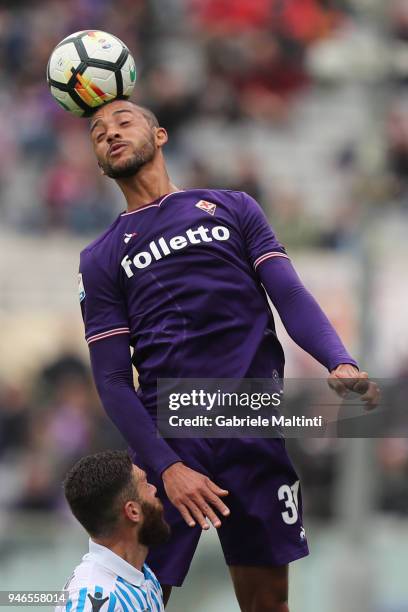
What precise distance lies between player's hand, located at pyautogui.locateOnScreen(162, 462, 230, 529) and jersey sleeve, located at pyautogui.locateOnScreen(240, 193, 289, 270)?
810 millimetres

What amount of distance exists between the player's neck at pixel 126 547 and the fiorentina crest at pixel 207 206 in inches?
47.7

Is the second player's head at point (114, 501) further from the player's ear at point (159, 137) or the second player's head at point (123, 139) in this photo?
the player's ear at point (159, 137)

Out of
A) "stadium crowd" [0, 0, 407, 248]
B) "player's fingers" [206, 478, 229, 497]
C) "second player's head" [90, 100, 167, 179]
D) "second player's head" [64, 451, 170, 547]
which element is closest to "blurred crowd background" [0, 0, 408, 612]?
"stadium crowd" [0, 0, 407, 248]

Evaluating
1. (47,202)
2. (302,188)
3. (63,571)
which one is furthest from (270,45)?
(63,571)

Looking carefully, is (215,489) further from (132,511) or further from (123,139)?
(123,139)

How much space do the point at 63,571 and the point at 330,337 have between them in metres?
4.84

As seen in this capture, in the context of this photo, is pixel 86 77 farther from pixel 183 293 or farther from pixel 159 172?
pixel 183 293

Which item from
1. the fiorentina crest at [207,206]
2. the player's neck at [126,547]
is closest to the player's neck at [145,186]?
the fiorentina crest at [207,206]

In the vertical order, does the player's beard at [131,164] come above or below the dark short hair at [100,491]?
above

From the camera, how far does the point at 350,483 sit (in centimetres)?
995

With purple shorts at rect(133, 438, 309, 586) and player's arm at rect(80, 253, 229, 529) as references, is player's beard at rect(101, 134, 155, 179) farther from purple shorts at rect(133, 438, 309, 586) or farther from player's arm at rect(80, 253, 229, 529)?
purple shorts at rect(133, 438, 309, 586)

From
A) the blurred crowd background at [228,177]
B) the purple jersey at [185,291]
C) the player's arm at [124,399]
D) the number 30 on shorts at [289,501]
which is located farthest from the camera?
the blurred crowd background at [228,177]

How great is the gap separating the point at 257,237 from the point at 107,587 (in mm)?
1376

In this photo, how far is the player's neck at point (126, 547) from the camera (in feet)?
16.9
